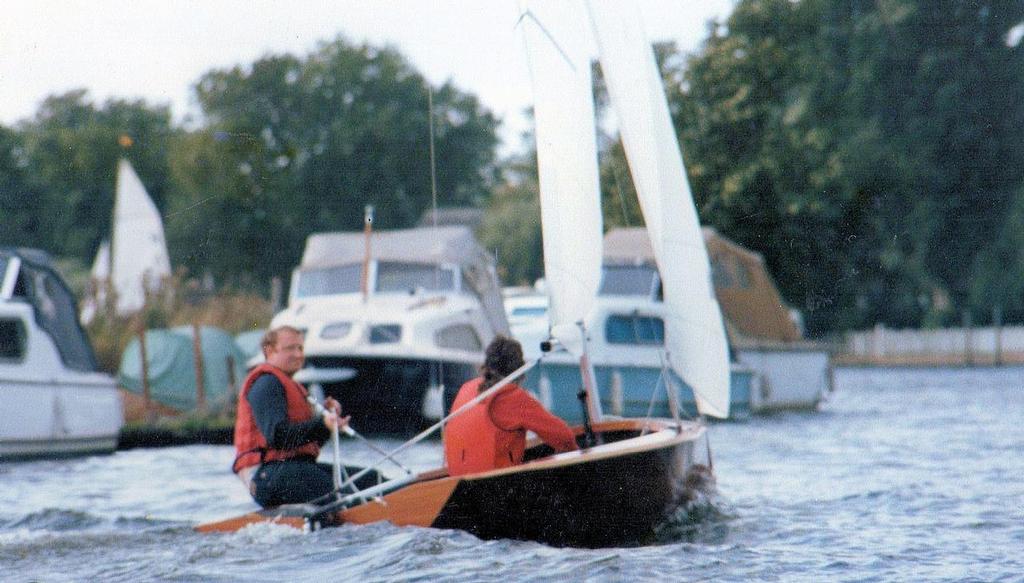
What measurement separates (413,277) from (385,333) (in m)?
2.33

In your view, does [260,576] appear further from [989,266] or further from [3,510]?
[989,266]

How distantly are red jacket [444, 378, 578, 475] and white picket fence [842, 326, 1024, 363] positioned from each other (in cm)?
3987

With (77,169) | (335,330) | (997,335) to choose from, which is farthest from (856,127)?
(77,169)

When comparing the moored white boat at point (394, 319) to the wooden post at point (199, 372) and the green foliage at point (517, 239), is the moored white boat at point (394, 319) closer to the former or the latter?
the wooden post at point (199, 372)

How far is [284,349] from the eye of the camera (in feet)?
34.1

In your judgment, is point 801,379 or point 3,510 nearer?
point 3,510

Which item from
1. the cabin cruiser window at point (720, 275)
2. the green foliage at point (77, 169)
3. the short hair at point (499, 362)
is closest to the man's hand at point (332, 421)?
the short hair at point (499, 362)

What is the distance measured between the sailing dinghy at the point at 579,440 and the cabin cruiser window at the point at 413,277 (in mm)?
10638

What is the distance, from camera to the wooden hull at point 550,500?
9727mm

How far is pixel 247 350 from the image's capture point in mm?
26562

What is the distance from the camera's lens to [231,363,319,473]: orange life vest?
34.1 ft

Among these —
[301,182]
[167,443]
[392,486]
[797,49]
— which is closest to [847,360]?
[797,49]

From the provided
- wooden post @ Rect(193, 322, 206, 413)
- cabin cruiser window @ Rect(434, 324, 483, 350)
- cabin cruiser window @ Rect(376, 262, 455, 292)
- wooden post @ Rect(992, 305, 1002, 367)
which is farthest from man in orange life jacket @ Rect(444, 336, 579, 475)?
wooden post @ Rect(992, 305, 1002, 367)

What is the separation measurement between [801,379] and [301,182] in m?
33.2
